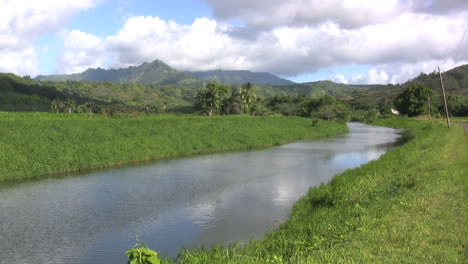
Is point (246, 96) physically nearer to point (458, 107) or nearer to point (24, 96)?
point (458, 107)

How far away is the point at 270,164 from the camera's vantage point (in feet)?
127

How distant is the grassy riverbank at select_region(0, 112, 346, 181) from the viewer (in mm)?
31453

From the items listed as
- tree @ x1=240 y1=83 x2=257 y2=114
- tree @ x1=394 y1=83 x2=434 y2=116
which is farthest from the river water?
tree @ x1=394 y1=83 x2=434 y2=116

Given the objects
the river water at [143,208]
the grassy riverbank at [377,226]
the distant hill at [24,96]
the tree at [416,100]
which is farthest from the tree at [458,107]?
the distant hill at [24,96]

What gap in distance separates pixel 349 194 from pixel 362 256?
368 inches

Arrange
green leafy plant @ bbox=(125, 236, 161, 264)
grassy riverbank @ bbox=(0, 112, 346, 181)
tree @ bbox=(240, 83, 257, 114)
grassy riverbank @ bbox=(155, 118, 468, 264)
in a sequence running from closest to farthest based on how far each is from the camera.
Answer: green leafy plant @ bbox=(125, 236, 161, 264), grassy riverbank @ bbox=(155, 118, 468, 264), grassy riverbank @ bbox=(0, 112, 346, 181), tree @ bbox=(240, 83, 257, 114)

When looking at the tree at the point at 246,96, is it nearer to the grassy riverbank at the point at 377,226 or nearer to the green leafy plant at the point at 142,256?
the grassy riverbank at the point at 377,226

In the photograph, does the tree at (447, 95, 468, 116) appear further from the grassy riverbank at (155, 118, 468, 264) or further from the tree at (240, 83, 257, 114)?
the grassy riverbank at (155, 118, 468, 264)

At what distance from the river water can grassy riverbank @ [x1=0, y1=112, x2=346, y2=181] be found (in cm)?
243

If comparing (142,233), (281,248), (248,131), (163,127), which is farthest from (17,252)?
(248,131)

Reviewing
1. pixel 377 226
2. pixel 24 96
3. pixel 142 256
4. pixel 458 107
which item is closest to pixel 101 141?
pixel 377 226

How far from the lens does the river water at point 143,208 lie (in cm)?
1571

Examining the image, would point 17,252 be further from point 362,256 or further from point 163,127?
point 163,127

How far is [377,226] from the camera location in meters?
12.2
